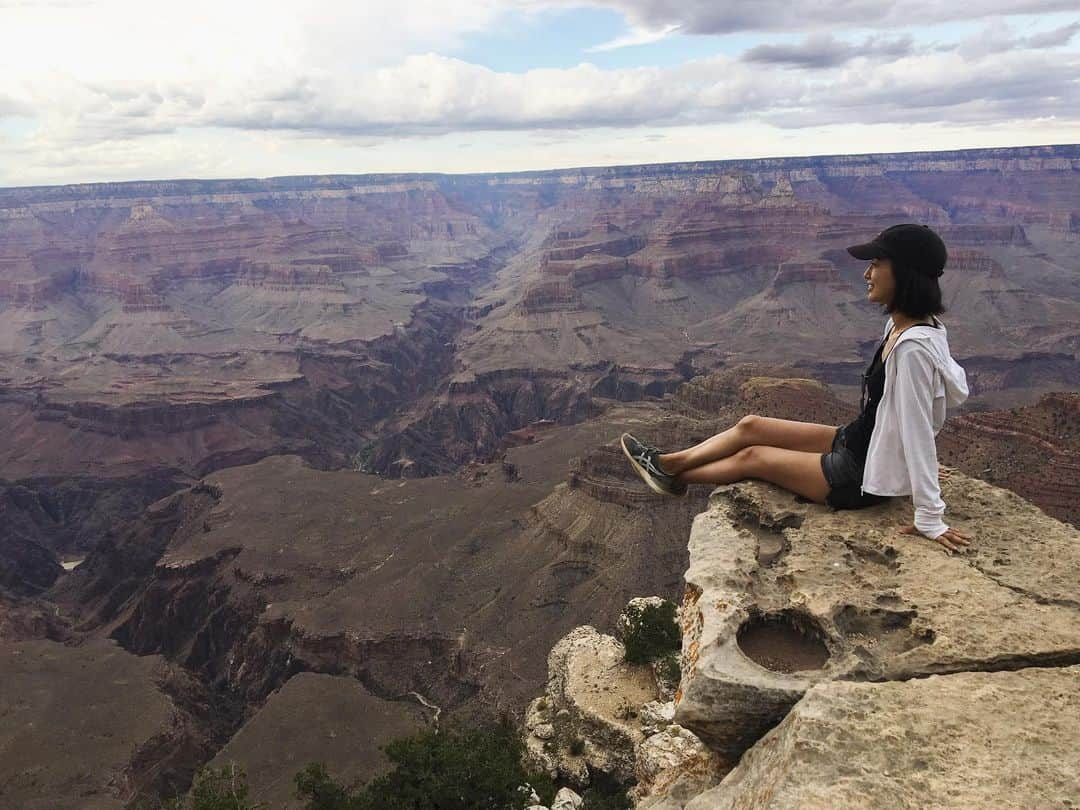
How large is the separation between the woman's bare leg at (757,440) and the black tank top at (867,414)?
0.79 m

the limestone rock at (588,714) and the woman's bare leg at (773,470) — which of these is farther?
the limestone rock at (588,714)

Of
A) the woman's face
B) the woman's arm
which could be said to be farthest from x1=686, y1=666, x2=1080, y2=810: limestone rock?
the woman's face

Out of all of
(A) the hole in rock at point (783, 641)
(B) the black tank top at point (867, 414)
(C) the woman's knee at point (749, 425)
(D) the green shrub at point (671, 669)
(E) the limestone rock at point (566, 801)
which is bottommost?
(E) the limestone rock at point (566, 801)

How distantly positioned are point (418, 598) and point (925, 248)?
37777mm

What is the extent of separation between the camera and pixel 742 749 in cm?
635

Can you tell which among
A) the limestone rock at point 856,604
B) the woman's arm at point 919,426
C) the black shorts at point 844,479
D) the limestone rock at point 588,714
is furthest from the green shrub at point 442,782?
the woman's arm at point 919,426

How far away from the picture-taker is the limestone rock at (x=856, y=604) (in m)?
5.90

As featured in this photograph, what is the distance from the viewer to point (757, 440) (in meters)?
9.10

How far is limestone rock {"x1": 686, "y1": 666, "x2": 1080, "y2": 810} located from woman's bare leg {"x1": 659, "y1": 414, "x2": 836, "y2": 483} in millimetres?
3701

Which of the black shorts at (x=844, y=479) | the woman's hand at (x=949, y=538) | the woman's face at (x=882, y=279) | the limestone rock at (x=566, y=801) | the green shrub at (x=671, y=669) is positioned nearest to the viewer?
the woman's hand at (x=949, y=538)

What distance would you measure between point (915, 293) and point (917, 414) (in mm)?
1298

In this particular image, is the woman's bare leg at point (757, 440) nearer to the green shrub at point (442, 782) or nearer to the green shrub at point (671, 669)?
the green shrub at point (442, 782)

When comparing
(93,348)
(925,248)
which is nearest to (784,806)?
(925,248)

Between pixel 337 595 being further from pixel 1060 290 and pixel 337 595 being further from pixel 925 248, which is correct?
pixel 1060 290
